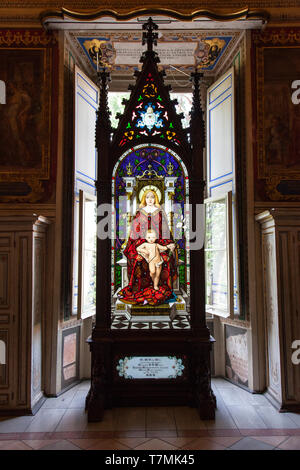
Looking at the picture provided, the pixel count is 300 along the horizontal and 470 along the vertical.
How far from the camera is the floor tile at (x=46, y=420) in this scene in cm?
279

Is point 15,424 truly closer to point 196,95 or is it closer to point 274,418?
point 274,418

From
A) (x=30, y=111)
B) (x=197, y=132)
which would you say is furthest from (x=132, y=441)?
(x=30, y=111)

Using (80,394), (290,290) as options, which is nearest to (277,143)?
(290,290)

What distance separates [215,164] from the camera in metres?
4.30

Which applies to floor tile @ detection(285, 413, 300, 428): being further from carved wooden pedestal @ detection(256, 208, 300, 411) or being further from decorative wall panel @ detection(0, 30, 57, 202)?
decorative wall panel @ detection(0, 30, 57, 202)

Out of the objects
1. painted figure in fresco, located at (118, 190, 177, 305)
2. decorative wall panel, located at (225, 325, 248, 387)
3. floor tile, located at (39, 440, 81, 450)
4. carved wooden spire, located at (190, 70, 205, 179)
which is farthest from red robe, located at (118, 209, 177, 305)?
floor tile, located at (39, 440, 81, 450)

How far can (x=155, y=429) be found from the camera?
107 inches

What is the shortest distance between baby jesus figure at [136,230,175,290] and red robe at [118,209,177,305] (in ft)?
0.14

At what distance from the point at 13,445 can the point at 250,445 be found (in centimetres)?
181

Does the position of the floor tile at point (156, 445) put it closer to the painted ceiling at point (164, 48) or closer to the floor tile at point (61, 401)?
the floor tile at point (61, 401)

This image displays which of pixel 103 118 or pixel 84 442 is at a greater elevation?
pixel 103 118

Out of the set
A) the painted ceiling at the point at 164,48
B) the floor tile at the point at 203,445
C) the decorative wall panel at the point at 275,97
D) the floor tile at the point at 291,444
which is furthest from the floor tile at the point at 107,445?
the painted ceiling at the point at 164,48
